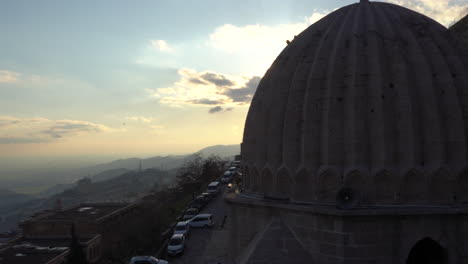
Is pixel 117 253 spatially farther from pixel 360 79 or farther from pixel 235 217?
pixel 360 79

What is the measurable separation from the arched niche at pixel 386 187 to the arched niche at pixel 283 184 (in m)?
2.33

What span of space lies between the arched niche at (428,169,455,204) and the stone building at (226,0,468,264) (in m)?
0.03

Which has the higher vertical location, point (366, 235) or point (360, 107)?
point (360, 107)

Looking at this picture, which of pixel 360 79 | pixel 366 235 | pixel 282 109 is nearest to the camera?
pixel 366 235

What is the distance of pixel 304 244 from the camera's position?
9.27m

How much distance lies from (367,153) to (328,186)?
1336mm

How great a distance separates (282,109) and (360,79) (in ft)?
7.93

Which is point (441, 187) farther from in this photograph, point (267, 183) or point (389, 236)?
point (267, 183)

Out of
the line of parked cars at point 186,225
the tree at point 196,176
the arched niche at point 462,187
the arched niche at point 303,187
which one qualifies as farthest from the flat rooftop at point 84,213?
the arched niche at point 462,187

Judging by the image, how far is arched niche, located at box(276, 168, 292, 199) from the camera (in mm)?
9758

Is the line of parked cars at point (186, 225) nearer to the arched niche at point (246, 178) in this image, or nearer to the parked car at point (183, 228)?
the parked car at point (183, 228)

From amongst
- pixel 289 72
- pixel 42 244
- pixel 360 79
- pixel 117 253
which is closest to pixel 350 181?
pixel 360 79

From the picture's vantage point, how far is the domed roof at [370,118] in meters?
8.63

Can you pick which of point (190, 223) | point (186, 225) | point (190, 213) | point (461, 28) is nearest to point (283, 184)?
point (186, 225)
